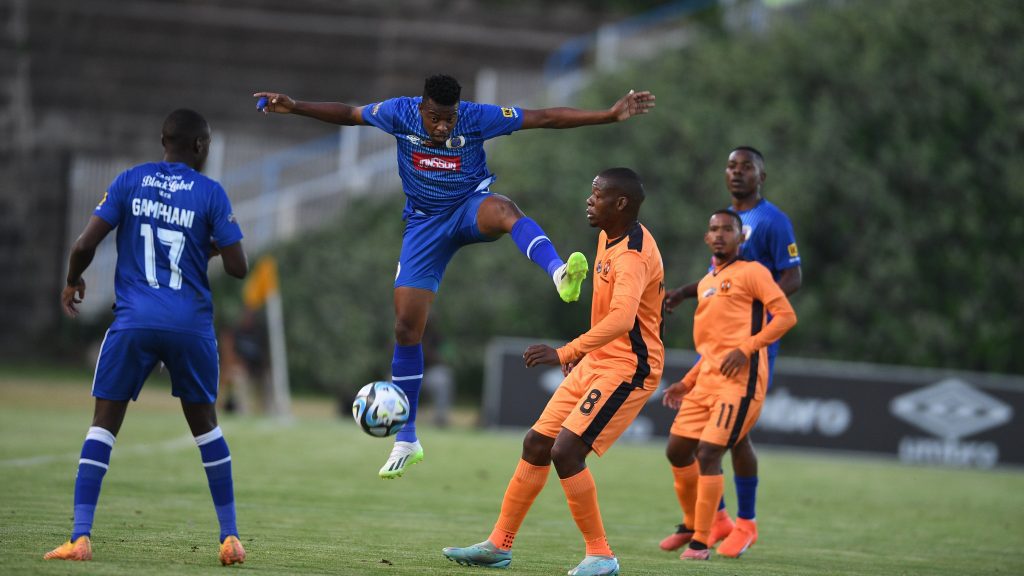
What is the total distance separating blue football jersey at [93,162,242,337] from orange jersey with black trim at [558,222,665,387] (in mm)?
2226

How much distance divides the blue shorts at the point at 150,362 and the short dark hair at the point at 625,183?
258 centimetres

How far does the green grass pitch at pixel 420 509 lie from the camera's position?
25.7 feet

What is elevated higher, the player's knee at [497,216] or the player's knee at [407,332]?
the player's knee at [497,216]

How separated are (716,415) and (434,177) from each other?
268cm

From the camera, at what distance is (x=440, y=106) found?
27.4 ft

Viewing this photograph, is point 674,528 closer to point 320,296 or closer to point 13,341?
point 320,296

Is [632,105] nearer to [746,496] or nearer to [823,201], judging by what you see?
[746,496]

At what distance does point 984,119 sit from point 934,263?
3373mm

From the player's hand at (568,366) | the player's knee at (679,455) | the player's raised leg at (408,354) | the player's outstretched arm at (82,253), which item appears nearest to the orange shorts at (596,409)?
the player's hand at (568,366)

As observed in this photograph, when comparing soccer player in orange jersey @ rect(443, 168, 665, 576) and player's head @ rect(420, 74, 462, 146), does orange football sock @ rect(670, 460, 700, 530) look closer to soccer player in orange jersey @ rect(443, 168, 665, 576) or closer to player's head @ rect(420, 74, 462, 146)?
soccer player in orange jersey @ rect(443, 168, 665, 576)

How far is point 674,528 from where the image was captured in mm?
10977

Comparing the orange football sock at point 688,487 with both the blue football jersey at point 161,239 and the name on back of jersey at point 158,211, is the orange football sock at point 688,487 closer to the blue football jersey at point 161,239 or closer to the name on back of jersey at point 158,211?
the blue football jersey at point 161,239

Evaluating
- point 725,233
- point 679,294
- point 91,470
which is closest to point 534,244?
point 725,233

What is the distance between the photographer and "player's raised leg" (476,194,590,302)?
7711mm
